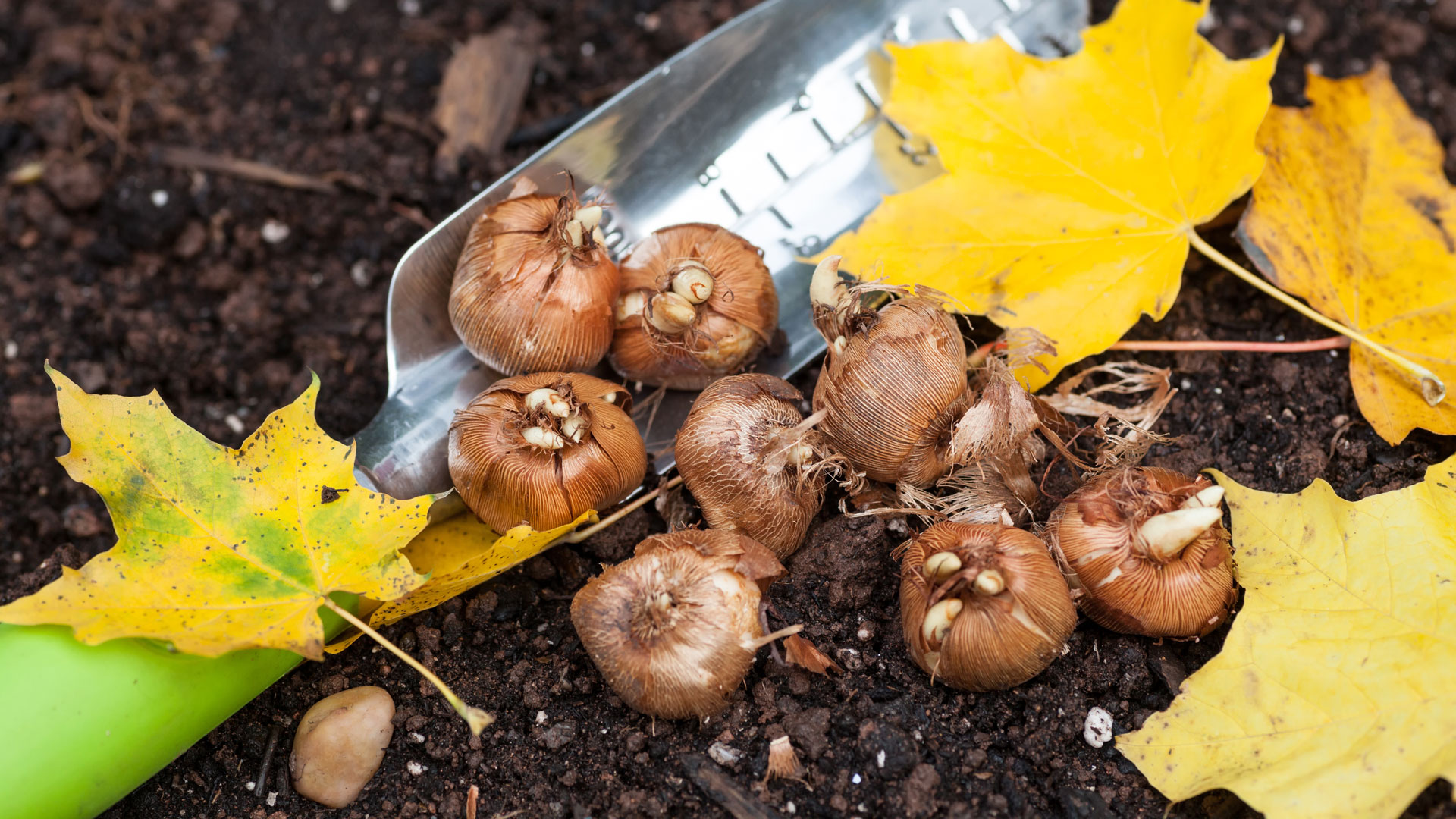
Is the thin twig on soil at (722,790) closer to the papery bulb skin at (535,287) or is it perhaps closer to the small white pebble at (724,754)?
the small white pebble at (724,754)

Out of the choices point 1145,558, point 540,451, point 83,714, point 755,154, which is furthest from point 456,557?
point 1145,558

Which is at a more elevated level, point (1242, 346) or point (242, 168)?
point (242, 168)

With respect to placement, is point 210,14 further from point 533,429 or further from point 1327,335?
point 1327,335

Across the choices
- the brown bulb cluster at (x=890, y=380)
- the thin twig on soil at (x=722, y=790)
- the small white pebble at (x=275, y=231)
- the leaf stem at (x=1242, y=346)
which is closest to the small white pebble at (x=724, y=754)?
the thin twig on soil at (x=722, y=790)

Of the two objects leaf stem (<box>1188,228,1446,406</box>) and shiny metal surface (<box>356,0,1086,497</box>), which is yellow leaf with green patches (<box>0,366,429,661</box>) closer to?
shiny metal surface (<box>356,0,1086,497</box>)

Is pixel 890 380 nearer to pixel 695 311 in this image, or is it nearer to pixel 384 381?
pixel 695 311

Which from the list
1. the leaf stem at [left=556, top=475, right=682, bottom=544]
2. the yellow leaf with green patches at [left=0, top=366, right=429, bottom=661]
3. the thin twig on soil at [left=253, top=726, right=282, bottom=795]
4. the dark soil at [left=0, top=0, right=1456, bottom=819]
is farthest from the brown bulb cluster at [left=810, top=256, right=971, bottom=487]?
the thin twig on soil at [left=253, top=726, right=282, bottom=795]

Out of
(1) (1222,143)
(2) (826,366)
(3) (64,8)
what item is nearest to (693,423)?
(2) (826,366)
